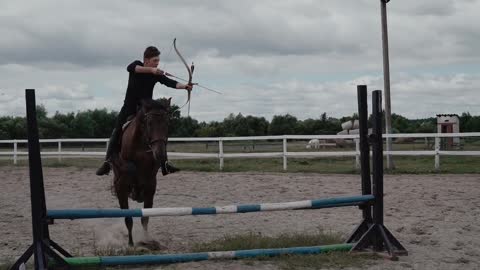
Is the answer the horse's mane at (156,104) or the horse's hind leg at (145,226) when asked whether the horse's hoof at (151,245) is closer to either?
the horse's hind leg at (145,226)

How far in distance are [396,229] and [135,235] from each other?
376 centimetres

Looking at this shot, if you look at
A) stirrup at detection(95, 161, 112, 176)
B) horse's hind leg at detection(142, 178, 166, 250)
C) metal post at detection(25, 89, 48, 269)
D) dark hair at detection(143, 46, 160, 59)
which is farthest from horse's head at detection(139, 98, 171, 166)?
metal post at detection(25, 89, 48, 269)

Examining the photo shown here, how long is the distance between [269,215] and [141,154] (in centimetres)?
342

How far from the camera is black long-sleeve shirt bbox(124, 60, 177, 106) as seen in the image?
23.7ft

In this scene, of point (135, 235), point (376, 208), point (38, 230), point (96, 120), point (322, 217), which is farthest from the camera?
point (96, 120)

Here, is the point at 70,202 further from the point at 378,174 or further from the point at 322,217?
the point at 378,174

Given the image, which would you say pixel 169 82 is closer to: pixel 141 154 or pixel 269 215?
pixel 141 154

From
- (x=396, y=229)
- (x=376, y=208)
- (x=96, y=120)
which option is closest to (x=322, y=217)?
(x=396, y=229)

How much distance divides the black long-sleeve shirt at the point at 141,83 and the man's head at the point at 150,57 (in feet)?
0.29

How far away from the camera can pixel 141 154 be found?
7055mm

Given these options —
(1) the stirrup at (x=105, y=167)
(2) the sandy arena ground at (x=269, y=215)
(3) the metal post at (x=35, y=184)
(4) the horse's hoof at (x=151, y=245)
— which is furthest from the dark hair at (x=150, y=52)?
(2) the sandy arena ground at (x=269, y=215)

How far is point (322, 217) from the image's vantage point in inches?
367

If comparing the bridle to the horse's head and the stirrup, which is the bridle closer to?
the horse's head

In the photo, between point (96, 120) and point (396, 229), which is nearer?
point (396, 229)
